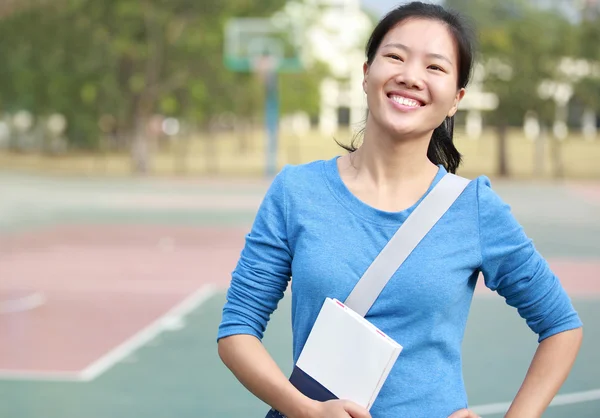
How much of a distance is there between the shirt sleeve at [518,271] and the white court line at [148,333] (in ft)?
16.6

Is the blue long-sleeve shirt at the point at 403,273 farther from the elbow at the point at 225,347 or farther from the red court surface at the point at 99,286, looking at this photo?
the red court surface at the point at 99,286

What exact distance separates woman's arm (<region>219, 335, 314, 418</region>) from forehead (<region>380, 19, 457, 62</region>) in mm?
636

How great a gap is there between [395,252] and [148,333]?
21.3 feet

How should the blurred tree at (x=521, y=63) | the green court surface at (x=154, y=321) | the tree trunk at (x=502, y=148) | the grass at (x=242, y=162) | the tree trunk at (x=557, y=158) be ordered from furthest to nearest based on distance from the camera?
the grass at (x=242, y=162)
the tree trunk at (x=557, y=158)
the tree trunk at (x=502, y=148)
the blurred tree at (x=521, y=63)
the green court surface at (x=154, y=321)

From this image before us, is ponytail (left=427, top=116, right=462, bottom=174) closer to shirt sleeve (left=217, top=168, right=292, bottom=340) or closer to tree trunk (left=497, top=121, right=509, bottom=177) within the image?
shirt sleeve (left=217, top=168, right=292, bottom=340)

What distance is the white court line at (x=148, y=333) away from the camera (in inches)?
273

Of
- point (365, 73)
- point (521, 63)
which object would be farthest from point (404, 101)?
point (521, 63)

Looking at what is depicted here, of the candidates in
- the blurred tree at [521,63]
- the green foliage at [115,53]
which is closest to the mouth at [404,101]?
the blurred tree at [521,63]

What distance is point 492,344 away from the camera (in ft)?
25.8

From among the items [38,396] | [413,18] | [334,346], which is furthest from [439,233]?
[38,396]

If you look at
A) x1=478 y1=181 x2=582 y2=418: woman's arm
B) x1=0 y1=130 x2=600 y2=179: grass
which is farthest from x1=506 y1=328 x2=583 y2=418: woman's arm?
Result: x1=0 y1=130 x2=600 y2=179: grass

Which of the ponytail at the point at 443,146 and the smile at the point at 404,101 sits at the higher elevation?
the smile at the point at 404,101

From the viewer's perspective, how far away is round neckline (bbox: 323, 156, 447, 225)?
196cm

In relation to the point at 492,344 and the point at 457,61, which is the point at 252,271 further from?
the point at 492,344
